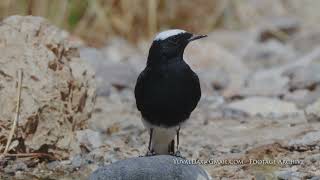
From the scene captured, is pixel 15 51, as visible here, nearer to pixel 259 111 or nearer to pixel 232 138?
pixel 232 138

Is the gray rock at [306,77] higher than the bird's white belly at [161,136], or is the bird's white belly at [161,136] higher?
the gray rock at [306,77]

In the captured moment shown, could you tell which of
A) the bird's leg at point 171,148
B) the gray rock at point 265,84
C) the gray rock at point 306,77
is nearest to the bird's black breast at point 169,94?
the bird's leg at point 171,148

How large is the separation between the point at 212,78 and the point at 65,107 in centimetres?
331

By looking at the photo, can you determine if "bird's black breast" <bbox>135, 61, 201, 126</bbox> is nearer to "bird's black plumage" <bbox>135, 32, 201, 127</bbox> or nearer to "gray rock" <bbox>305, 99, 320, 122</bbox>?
"bird's black plumage" <bbox>135, 32, 201, 127</bbox>

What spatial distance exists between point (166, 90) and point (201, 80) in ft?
12.0

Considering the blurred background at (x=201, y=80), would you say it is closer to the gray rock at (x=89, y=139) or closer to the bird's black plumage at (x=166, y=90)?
the gray rock at (x=89, y=139)

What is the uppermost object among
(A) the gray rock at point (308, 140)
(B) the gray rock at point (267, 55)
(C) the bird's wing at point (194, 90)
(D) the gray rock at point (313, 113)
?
(B) the gray rock at point (267, 55)

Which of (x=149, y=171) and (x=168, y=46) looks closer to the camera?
(x=149, y=171)

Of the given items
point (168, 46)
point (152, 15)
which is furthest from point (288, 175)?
point (152, 15)

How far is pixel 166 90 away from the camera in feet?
17.1

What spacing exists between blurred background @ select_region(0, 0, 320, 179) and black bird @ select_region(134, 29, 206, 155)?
0.40 metres

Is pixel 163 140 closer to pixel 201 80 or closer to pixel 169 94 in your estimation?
pixel 169 94

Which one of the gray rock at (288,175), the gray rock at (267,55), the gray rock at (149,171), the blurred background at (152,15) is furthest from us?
the blurred background at (152,15)

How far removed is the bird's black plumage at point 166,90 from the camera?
5.22 m
